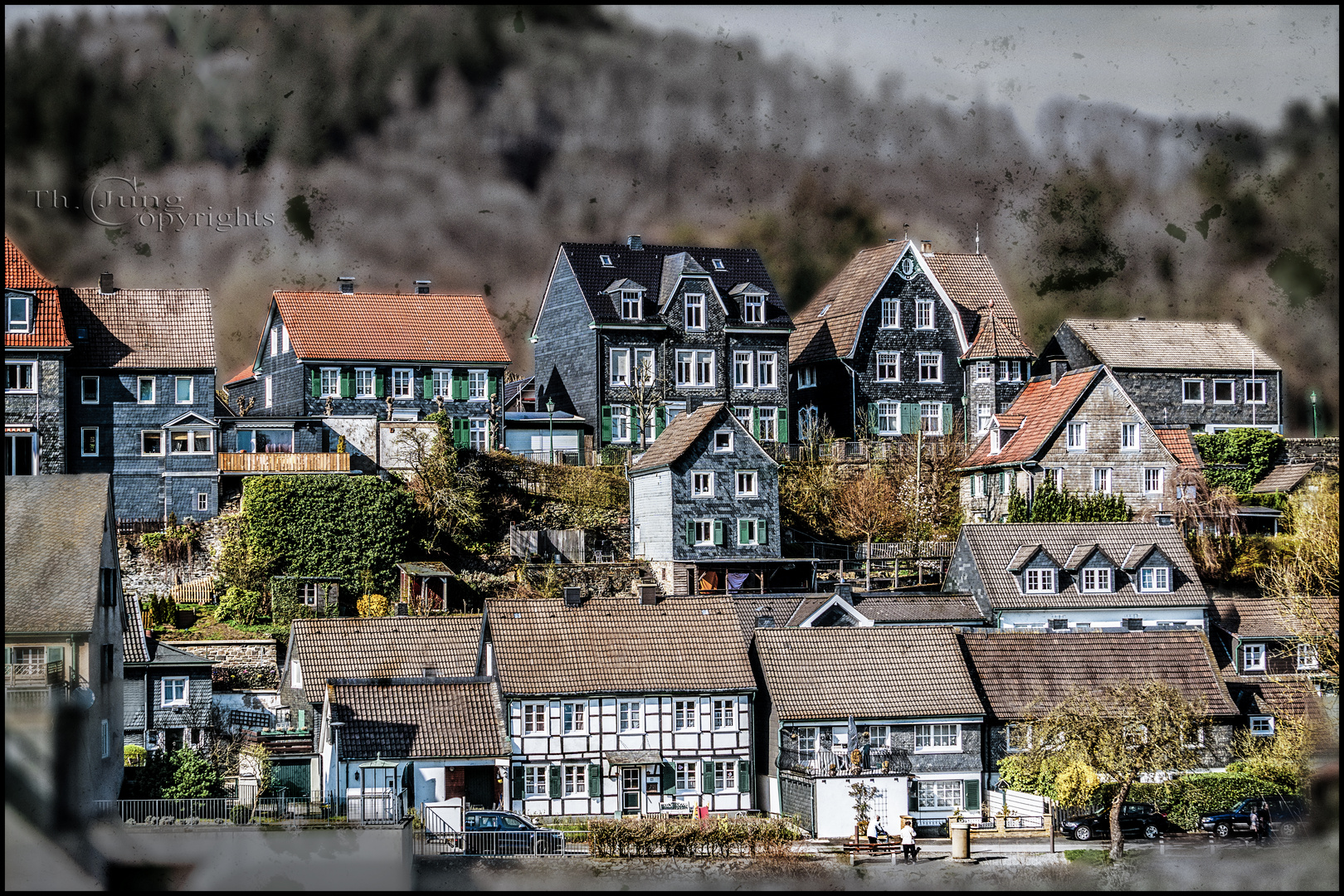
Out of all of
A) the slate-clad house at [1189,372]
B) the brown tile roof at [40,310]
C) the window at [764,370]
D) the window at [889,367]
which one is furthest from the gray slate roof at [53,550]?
the slate-clad house at [1189,372]

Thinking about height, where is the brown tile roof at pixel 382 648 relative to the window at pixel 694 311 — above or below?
below

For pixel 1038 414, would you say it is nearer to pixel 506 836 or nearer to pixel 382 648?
pixel 382 648

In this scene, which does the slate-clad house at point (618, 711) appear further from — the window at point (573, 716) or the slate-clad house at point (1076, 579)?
the slate-clad house at point (1076, 579)

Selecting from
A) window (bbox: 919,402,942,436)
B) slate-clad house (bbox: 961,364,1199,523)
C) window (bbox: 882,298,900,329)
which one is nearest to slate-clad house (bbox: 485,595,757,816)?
slate-clad house (bbox: 961,364,1199,523)

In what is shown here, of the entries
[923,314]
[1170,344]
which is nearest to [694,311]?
[923,314]

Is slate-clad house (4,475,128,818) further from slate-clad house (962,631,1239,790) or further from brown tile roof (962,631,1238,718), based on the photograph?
brown tile roof (962,631,1238,718)
